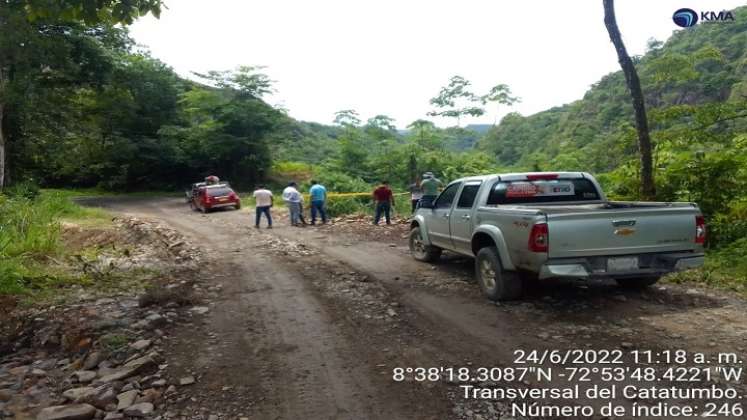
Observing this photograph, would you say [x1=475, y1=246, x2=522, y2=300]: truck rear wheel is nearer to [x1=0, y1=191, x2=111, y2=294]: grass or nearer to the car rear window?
[x1=0, y1=191, x2=111, y2=294]: grass

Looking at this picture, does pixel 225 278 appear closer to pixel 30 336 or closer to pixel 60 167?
pixel 30 336

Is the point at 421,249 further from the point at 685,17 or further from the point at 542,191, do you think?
the point at 685,17

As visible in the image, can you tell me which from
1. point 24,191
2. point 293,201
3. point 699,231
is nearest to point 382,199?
point 293,201

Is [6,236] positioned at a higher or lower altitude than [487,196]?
lower

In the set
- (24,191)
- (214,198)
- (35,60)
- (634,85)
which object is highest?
(35,60)

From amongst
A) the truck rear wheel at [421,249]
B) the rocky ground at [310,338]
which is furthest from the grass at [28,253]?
the truck rear wheel at [421,249]

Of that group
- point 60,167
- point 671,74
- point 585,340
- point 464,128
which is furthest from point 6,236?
point 60,167

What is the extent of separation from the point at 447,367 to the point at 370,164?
86.8 feet

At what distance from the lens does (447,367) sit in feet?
14.6

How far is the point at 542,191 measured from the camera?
23.8 feet

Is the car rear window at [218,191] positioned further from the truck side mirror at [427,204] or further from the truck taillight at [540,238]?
the truck taillight at [540,238]

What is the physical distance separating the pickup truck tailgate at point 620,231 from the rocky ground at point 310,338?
0.76 metres

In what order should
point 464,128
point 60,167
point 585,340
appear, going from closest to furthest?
point 585,340 → point 464,128 → point 60,167

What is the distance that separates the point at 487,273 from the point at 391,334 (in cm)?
183
